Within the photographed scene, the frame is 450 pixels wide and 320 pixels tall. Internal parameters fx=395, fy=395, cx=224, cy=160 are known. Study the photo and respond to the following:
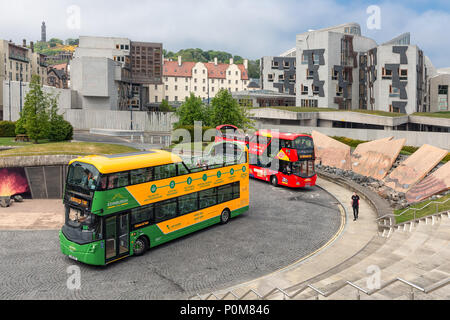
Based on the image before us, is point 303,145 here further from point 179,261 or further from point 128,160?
point 128,160

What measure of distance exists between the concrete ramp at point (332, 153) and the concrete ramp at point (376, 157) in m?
0.70

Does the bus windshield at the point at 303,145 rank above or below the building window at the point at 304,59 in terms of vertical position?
below

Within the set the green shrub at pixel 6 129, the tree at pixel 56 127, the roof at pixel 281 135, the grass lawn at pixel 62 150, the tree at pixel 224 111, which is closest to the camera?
the grass lawn at pixel 62 150

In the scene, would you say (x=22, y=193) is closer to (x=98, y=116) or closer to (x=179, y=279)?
(x=179, y=279)

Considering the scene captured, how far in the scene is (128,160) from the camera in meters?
15.8

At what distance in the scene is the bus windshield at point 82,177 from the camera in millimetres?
14445

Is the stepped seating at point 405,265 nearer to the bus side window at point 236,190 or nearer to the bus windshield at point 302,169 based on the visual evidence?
the bus side window at point 236,190

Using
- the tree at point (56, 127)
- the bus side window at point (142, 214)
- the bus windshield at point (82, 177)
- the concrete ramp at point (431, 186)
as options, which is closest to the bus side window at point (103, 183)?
the bus windshield at point (82, 177)

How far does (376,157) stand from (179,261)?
24.1 m

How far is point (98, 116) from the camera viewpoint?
67.4 metres

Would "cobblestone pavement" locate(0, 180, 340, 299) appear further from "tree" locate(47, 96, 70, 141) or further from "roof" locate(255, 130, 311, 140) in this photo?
"tree" locate(47, 96, 70, 141)

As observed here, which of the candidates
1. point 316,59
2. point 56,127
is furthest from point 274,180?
point 316,59

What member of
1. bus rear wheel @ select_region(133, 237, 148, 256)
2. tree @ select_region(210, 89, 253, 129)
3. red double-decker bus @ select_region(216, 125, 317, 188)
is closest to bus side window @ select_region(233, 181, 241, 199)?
bus rear wheel @ select_region(133, 237, 148, 256)
